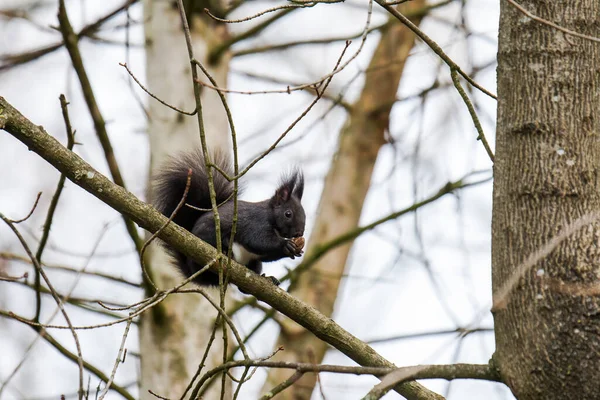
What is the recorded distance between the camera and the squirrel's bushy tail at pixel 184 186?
10.3 feet

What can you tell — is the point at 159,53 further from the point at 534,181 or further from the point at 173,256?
the point at 534,181

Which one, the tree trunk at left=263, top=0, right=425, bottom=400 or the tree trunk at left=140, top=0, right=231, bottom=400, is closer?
the tree trunk at left=140, top=0, right=231, bottom=400

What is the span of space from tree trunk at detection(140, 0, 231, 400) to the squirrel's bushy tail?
298 mm

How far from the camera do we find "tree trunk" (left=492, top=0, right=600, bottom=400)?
4.85ft

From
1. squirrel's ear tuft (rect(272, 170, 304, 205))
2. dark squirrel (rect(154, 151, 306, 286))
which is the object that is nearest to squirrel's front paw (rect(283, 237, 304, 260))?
dark squirrel (rect(154, 151, 306, 286))

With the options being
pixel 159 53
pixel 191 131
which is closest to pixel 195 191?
pixel 191 131

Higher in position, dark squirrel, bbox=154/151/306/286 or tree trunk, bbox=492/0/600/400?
dark squirrel, bbox=154/151/306/286

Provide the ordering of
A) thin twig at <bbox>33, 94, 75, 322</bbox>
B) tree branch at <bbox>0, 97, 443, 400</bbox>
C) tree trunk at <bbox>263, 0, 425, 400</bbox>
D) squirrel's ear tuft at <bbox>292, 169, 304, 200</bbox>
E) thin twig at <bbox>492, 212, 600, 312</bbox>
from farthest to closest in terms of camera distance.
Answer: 1. tree trunk at <bbox>263, 0, 425, 400</bbox>
2. squirrel's ear tuft at <bbox>292, 169, 304, 200</bbox>
3. thin twig at <bbox>33, 94, 75, 322</bbox>
4. tree branch at <bbox>0, 97, 443, 400</bbox>
5. thin twig at <bbox>492, 212, 600, 312</bbox>

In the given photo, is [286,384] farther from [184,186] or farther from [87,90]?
[87,90]

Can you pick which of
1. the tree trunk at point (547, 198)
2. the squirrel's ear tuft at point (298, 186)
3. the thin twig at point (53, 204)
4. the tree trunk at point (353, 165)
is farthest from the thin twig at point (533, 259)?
the tree trunk at point (353, 165)

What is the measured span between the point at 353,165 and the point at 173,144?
1.55m

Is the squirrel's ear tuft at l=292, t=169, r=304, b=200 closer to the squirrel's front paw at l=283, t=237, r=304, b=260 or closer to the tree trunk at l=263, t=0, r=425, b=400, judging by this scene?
the squirrel's front paw at l=283, t=237, r=304, b=260

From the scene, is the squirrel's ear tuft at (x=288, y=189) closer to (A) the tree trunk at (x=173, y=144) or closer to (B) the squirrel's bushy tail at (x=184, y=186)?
(B) the squirrel's bushy tail at (x=184, y=186)

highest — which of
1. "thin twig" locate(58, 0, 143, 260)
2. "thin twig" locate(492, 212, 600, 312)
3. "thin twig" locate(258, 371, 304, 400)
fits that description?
"thin twig" locate(58, 0, 143, 260)
